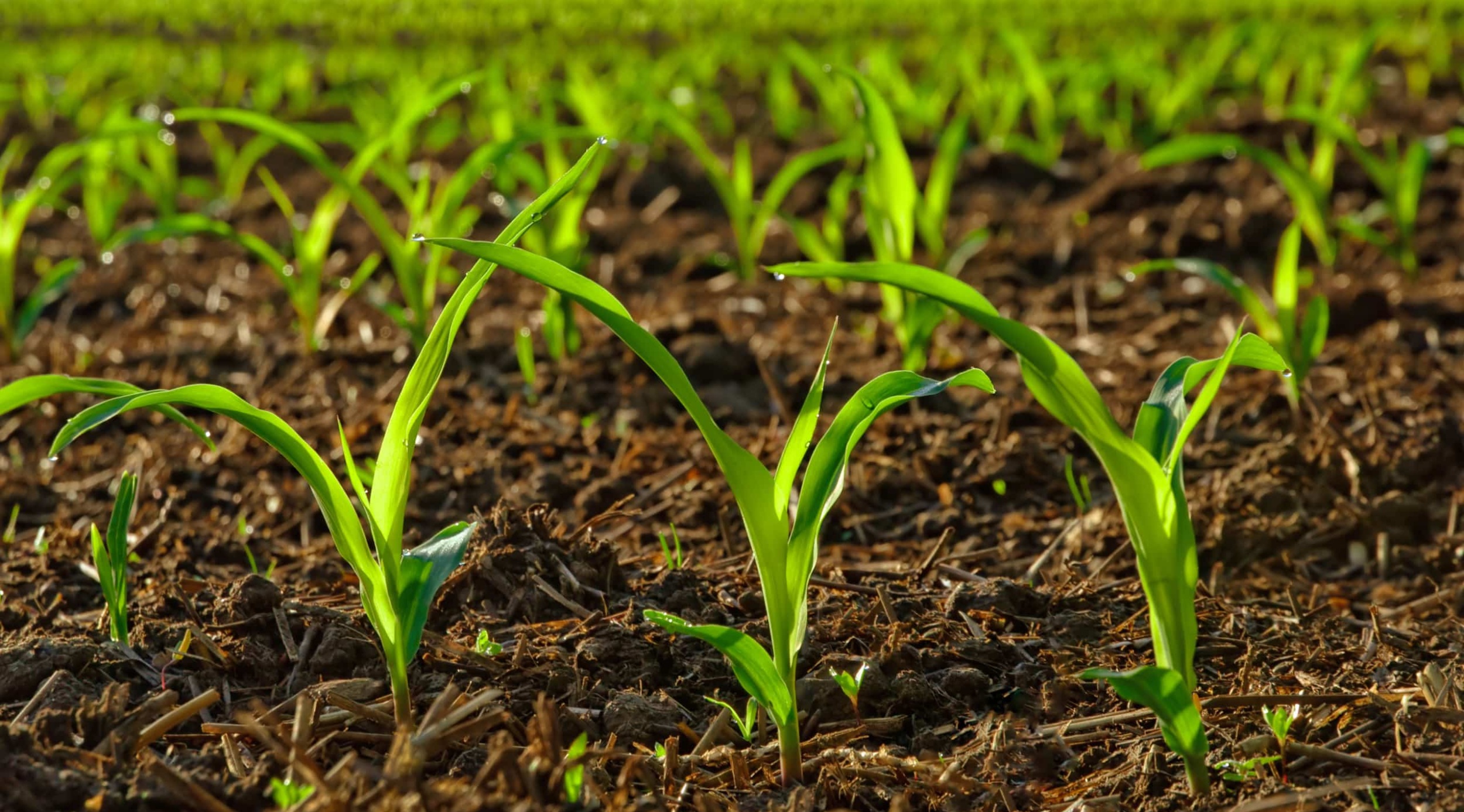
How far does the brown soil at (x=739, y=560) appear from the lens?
1295 mm

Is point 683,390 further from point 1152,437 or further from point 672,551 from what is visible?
point 672,551

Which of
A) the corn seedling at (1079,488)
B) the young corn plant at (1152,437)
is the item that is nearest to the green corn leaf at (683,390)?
the young corn plant at (1152,437)

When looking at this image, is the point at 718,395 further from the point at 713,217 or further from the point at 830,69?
the point at 713,217

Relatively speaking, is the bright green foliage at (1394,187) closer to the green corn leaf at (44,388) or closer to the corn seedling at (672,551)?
the corn seedling at (672,551)

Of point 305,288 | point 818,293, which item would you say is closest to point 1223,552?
point 818,293

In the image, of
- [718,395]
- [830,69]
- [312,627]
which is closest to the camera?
[312,627]

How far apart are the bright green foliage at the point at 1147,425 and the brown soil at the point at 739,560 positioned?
7.5 inches

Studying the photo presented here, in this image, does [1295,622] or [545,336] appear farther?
[545,336]

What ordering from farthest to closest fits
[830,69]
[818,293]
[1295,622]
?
[818,293], [830,69], [1295,622]

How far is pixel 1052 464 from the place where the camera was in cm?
227

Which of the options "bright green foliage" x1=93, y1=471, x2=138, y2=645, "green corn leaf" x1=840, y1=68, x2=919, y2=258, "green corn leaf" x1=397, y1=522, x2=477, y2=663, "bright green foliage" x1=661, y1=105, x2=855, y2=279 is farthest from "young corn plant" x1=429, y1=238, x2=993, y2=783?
"bright green foliage" x1=661, y1=105, x2=855, y2=279

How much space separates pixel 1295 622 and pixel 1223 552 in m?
0.31

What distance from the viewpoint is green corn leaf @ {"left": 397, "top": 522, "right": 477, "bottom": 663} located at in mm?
1269

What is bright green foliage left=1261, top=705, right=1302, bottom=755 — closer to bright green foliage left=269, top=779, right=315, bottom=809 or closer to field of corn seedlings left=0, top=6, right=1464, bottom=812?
field of corn seedlings left=0, top=6, right=1464, bottom=812
